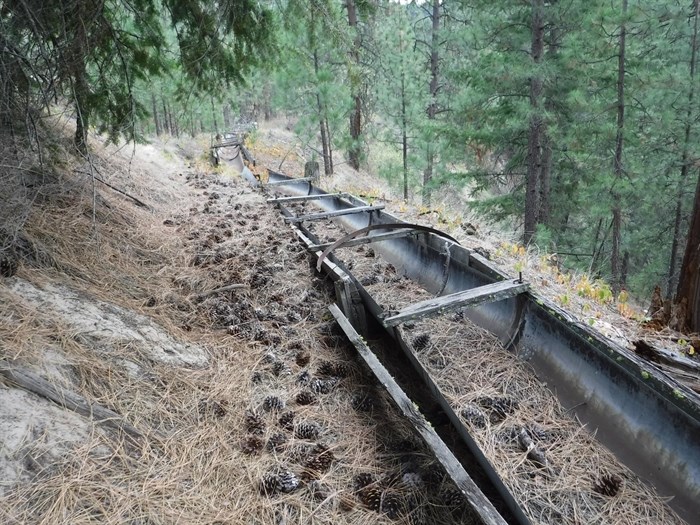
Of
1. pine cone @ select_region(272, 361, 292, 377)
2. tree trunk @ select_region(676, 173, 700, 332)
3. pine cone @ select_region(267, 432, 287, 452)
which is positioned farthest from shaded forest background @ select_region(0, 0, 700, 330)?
pine cone @ select_region(267, 432, 287, 452)

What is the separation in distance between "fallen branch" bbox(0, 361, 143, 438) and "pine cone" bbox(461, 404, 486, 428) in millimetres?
1890

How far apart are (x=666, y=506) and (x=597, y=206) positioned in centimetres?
918

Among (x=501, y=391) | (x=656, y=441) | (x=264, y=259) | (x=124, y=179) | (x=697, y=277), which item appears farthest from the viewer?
(x=124, y=179)

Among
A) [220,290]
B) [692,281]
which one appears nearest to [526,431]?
[692,281]

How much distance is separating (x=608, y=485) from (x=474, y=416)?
751mm

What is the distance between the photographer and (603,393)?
2.58 metres

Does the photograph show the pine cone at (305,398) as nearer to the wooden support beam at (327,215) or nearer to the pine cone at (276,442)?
the pine cone at (276,442)

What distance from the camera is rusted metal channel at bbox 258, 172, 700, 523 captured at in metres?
2.10

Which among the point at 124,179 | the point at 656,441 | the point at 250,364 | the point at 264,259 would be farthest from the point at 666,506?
the point at 124,179

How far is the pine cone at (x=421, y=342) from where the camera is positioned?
132 inches

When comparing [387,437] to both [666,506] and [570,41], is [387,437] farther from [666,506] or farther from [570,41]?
[570,41]

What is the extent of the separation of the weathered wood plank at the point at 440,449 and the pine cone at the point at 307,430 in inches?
19.0

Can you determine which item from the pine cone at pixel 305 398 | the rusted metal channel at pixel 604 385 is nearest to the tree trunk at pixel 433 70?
the rusted metal channel at pixel 604 385

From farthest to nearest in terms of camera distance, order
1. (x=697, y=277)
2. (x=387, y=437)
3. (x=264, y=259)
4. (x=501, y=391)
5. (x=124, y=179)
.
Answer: (x=124, y=179) < (x=264, y=259) < (x=697, y=277) < (x=501, y=391) < (x=387, y=437)
